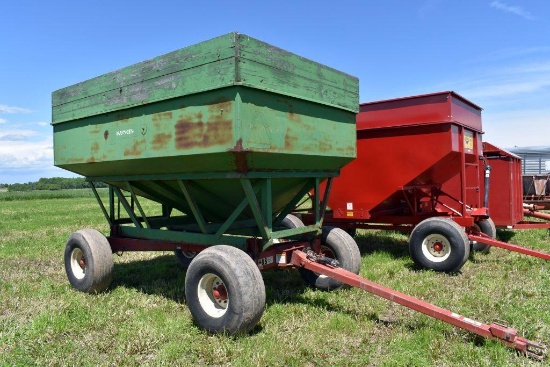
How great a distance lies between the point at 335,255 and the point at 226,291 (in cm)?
189

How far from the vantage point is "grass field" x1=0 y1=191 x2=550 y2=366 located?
11.5ft

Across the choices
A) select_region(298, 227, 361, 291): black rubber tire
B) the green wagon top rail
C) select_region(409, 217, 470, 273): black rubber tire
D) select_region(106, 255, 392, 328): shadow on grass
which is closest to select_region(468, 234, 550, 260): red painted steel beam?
select_region(409, 217, 470, 273): black rubber tire

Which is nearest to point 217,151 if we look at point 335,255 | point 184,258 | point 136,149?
point 136,149

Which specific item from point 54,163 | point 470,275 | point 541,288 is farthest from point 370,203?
point 54,163

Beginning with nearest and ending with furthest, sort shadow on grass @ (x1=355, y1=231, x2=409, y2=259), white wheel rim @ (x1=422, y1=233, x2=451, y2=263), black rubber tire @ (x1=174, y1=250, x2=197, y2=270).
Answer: white wheel rim @ (x1=422, y1=233, x2=451, y2=263), black rubber tire @ (x1=174, y1=250, x2=197, y2=270), shadow on grass @ (x1=355, y1=231, x2=409, y2=259)

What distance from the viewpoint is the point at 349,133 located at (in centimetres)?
541

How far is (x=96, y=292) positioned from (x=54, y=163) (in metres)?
1.98

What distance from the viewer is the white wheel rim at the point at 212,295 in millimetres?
4188

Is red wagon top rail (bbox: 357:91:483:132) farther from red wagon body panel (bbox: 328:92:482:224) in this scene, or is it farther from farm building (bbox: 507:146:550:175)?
farm building (bbox: 507:146:550:175)

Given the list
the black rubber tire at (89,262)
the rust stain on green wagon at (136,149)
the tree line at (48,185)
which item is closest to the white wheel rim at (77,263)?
the black rubber tire at (89,262)

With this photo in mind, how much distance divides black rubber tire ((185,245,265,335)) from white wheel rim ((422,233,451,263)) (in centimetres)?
346

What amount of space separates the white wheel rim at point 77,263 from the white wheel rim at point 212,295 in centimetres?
237

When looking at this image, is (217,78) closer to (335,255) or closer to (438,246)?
(335,255)

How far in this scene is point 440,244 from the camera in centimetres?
649
